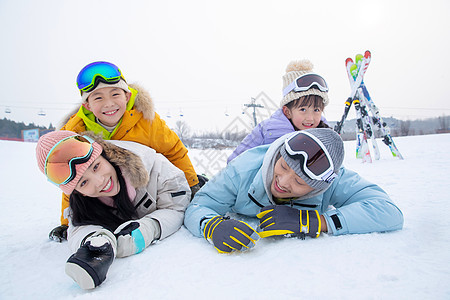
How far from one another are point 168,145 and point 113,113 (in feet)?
1.81

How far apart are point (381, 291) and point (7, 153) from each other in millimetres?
10428

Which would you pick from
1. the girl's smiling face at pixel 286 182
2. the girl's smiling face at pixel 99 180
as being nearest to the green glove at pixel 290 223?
the girl's smiling face at pixel 286 182

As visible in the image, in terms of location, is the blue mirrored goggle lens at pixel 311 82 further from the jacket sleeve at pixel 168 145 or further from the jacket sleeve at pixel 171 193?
the jacket sleeve at pixel 171 193

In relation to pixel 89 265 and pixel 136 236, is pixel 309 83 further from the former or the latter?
pixel 89 265

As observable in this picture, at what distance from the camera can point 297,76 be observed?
252cm

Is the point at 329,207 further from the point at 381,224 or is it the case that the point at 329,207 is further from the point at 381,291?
the point at 381,291

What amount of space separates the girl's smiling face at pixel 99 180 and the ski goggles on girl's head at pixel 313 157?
3.51 feet

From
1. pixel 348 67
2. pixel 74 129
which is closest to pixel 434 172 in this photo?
pixel 348 67

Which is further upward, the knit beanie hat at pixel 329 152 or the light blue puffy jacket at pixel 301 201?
the knit beanie hat at pixel 329 152

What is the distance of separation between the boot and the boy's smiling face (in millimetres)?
1077

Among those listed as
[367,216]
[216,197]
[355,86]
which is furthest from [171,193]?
[355,86]

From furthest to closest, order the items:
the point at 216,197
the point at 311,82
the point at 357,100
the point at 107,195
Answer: the point at 357,100
the point at 311,82
the point at 216,197
the point at 107,195

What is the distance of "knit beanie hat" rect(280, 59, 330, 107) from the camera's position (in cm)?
235

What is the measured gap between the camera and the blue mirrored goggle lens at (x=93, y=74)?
5.89ft
